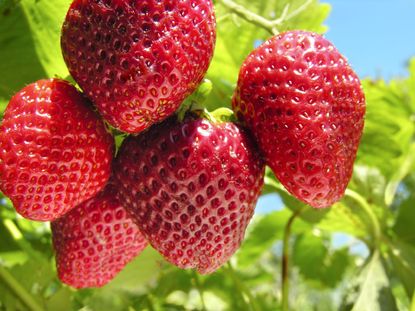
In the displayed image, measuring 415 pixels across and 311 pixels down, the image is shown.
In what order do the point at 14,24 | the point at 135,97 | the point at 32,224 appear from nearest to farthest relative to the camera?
the point at 135,97
the point at 14,24
the point at 32,224

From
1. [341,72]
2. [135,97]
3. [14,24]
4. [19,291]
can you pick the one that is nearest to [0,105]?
Result: [14,24]

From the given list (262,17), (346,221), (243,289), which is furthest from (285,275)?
(262,17)

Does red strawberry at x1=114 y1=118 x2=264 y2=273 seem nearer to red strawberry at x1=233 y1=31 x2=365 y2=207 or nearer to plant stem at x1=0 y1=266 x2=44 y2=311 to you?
red strawberry at x1=233 y1=31 x2=365 y2=207

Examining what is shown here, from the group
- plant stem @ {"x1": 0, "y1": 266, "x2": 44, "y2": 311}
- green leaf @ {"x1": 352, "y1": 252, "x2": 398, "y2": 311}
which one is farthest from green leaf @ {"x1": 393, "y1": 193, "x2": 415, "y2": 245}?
plant stem @ {"x1": 0, "y1": 266, "x2": 44, "y2": 311}

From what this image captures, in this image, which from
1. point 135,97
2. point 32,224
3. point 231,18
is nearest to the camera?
point 135,97

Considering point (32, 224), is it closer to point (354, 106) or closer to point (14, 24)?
point (14, 24)

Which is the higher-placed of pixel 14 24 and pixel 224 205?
pixel 14 24

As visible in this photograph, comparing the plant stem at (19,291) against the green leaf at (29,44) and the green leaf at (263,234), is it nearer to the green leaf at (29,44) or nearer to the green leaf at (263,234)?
the green leaf at (29,44)

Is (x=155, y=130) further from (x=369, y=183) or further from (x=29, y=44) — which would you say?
(x=369, y=183)
